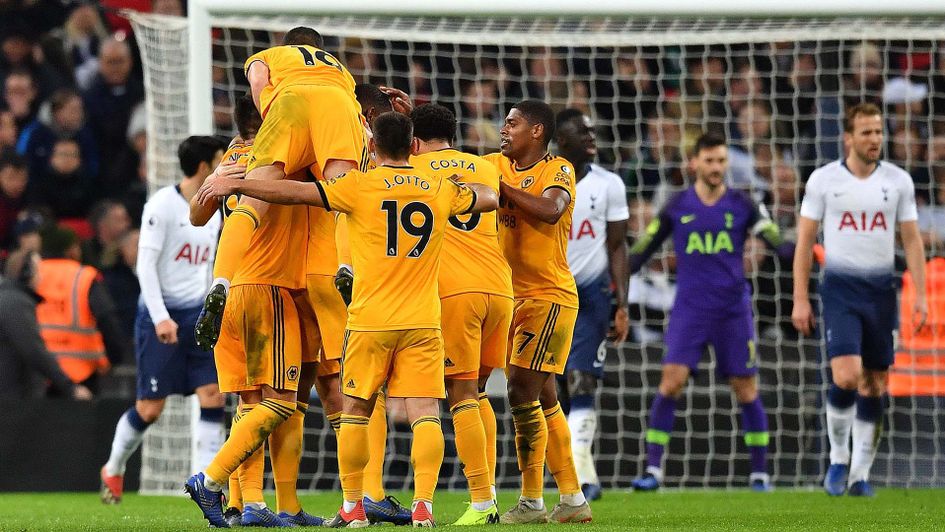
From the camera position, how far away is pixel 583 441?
902 centimetres

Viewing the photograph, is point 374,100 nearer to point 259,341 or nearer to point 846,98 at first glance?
point 259,341

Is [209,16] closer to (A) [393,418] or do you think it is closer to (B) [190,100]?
(B) [190,100]

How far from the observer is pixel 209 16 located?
10250 millimetres

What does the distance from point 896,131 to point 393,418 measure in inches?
206

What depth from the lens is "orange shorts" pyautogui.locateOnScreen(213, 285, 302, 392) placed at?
650 centimetres

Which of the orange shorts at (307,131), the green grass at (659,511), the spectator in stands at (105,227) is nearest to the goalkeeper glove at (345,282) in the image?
the orange shorts at (307,131)

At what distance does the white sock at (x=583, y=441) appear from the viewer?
898cm

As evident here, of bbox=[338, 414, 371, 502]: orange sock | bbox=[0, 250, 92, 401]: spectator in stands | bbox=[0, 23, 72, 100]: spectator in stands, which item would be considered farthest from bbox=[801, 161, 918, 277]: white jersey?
bbox=[0, 23, 72, 100]: spectator in stands

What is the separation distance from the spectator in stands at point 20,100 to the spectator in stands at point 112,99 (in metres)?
0.54

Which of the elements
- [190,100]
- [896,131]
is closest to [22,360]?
[190,100]

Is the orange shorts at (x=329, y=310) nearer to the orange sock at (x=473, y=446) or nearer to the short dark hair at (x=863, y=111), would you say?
the orange sock at (x=473, y=446)

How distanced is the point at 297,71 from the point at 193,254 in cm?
291

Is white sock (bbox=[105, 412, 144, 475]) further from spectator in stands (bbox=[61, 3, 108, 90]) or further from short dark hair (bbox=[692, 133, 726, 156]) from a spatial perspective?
spectator in stands (bbox=[61, 3, 108, 90])

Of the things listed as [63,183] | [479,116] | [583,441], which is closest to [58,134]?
[63,183]
